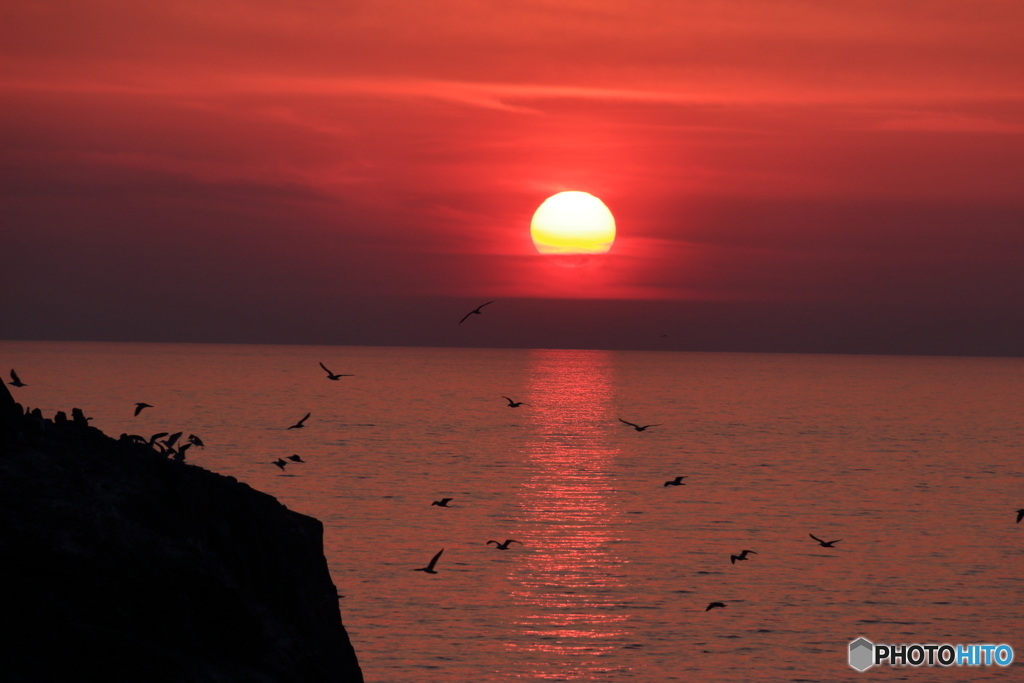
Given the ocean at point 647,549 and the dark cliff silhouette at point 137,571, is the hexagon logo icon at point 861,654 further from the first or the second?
the dark cliff silhouette at point 137,571

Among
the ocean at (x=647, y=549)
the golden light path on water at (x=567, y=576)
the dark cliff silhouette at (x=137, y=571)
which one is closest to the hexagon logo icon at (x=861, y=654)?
the ocean at (x=647, y=549)

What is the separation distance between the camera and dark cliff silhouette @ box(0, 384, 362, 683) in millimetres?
16422

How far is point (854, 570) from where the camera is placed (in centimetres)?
5116

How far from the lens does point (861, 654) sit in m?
36.9

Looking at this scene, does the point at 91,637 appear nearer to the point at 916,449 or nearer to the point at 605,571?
the point at 605,571

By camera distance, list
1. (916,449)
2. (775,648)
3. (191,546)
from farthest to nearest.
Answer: (916,449) < (775,648) < (191,546)

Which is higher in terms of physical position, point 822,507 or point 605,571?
point 822,507

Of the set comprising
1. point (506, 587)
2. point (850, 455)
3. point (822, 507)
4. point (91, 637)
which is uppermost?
point (850, 455)

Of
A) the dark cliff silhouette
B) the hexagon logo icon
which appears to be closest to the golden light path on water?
the hexagon logo icon

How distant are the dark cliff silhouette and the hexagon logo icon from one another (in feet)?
63.6

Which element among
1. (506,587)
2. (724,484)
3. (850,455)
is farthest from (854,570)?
(850,455)

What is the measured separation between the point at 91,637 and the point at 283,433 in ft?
369

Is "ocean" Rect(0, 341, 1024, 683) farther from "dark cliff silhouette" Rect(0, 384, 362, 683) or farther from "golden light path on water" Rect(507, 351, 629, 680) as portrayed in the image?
"dark cliff silhouette" Rect(0, 384, 362, 683)

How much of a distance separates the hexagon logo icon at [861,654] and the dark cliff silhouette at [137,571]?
19372 millimetres
